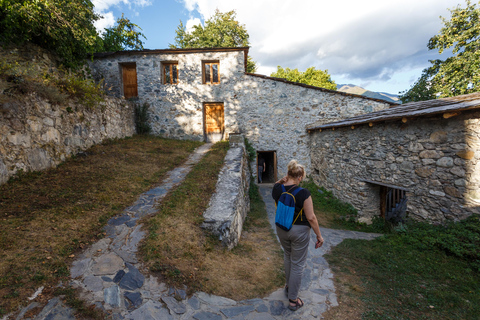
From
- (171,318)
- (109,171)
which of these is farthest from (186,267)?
(109,171)

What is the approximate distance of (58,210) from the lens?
3486 mm

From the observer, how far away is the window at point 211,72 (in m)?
11.1

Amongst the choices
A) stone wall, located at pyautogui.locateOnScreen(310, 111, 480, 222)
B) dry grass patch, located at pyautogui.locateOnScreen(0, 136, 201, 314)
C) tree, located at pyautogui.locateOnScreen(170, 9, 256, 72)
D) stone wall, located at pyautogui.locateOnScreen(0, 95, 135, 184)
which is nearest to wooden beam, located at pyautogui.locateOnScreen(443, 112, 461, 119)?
stone wall, located at pyautogui.locateOnScreen(310, 111, 480, 222)

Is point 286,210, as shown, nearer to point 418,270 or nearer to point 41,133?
point 418,270

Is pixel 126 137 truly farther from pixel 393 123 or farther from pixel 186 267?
pixel 393 123

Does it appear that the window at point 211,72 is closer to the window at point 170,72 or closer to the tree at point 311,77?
the window at point 170,72

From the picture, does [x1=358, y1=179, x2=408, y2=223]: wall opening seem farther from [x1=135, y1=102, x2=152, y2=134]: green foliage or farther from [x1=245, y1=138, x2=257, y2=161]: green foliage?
[x1=135, y1=102, x2=152, y2=134]: green foliage

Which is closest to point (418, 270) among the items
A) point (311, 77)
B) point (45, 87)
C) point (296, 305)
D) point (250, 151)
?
point (296, 305)

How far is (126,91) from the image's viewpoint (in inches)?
446

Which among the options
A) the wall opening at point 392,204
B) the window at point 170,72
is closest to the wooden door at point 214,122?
the window at point 170,72

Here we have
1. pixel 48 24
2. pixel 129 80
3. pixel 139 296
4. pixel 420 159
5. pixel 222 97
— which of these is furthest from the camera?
pixel 129 80

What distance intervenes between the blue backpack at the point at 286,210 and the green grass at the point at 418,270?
1.51 metres

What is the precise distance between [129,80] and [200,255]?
36.8ft

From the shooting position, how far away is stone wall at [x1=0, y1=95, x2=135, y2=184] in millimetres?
4207
